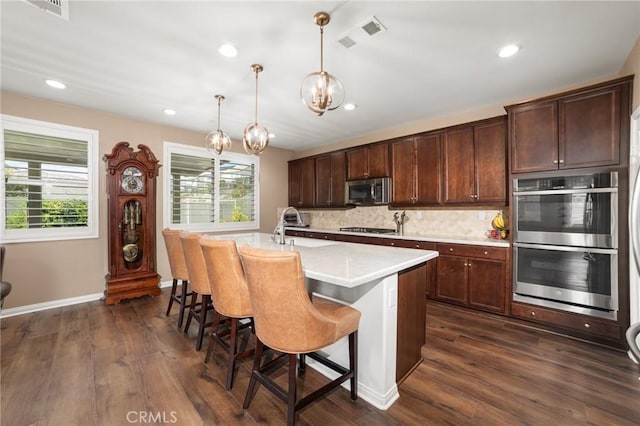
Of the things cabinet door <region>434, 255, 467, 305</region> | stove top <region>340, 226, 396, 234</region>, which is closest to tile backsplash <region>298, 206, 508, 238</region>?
stove top <region>340, 226, 396, 234</region>

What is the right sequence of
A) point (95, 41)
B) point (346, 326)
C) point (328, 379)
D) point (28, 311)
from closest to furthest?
point (346, 326)
point (328, 379)
point (95, 41)
point (28, 311)

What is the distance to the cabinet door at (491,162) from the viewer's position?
131 inches

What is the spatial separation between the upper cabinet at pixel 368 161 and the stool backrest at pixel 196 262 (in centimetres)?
318

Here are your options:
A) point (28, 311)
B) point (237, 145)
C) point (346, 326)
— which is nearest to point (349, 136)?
point (237, 145)

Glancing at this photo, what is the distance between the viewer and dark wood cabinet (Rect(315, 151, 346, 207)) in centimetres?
520

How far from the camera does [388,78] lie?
2.90 meters

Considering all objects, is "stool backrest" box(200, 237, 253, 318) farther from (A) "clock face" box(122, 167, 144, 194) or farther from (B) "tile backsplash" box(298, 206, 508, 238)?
(B) "tile backsplash" box(298, 206, 508, 238)

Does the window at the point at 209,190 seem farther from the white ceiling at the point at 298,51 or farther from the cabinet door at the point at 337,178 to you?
the cabinet door at the point at 337,178

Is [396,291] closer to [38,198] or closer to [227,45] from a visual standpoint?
[227,45]

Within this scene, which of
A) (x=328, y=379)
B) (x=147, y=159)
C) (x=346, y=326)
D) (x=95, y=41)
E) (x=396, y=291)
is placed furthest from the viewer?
(x=147, y=159)

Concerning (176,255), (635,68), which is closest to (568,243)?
(635,68)

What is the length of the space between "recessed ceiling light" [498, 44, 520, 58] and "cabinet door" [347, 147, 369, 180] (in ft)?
8.21

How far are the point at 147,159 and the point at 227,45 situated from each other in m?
2.52

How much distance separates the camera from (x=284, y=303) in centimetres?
144
